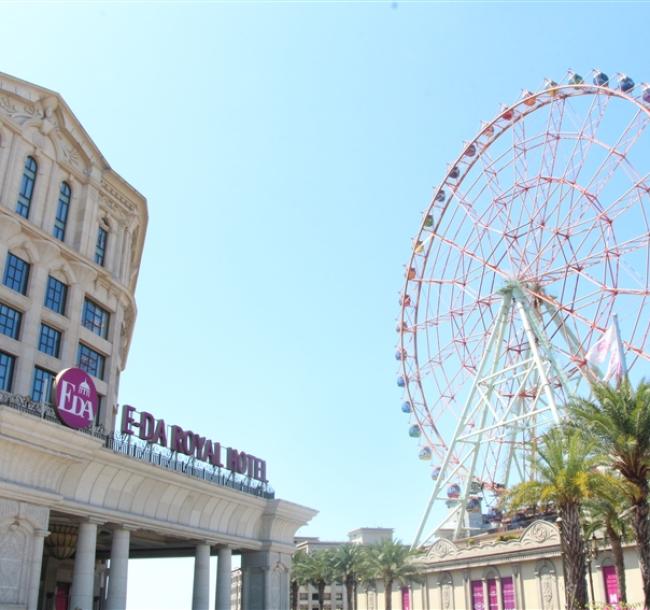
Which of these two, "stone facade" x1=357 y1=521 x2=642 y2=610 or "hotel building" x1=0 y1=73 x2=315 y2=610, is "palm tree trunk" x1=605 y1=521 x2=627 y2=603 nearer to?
"stone facade" x1=357 y1=521 x2=642 y2=610

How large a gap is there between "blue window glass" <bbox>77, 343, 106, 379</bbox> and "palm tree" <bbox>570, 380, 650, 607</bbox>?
25414mm

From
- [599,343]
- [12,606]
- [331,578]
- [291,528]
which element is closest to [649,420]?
[599,343]

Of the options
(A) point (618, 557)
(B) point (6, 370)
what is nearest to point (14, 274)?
(B) point (6, 370)

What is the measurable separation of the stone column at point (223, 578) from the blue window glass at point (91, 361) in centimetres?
1198

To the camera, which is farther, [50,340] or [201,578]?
[201,578]

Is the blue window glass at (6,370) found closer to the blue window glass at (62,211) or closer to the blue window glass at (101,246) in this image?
the blue window glass at (62,211)

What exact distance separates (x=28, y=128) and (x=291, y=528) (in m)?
28.1

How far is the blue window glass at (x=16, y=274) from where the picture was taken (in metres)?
37.0

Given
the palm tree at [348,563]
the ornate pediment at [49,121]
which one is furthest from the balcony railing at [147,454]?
the palm tree at [348,563]

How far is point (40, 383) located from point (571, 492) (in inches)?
971

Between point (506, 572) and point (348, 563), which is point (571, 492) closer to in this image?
point (506, 572)

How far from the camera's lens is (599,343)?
4834cm

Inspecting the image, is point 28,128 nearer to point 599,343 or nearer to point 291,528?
point 291,528

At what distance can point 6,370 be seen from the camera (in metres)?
36.2
